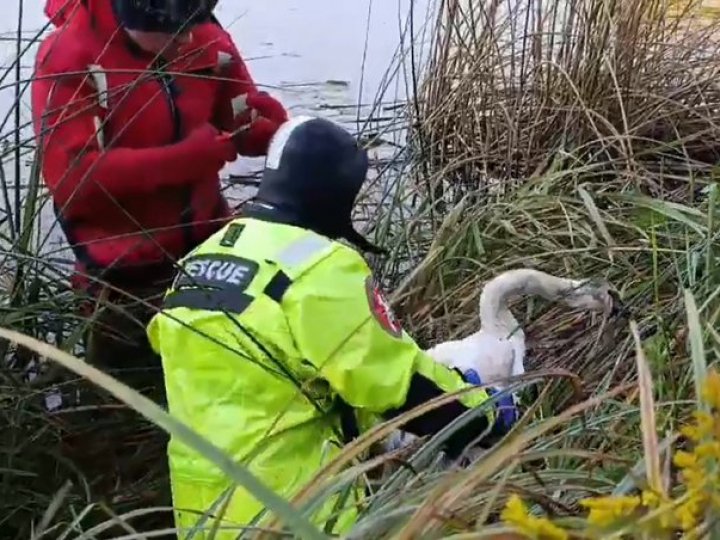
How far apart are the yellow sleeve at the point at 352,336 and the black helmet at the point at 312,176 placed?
0.12 m

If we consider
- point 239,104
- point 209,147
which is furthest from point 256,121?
point 209,147

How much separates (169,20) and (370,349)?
2.81 feet

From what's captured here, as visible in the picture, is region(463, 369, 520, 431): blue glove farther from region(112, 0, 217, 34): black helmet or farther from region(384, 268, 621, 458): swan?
region(112, 0, 217, 34): black helmet

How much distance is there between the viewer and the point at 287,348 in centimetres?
162

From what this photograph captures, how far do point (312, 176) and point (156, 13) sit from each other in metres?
0.62

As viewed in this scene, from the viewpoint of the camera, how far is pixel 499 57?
344 centimetres

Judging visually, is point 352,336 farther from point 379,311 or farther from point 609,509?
point 609,509

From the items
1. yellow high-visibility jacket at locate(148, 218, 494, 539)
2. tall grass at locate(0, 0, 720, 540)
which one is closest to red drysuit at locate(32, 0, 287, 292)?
tall grass at locate(0, 0, 720, 540)

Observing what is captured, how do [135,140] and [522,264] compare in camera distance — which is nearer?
[135,140]

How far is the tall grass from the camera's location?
3.29 ft

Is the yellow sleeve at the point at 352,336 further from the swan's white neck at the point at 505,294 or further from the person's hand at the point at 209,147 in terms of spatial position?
the person's hand at the point at 209,147

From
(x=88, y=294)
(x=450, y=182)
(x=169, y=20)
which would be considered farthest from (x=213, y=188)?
(x=450, y=182)

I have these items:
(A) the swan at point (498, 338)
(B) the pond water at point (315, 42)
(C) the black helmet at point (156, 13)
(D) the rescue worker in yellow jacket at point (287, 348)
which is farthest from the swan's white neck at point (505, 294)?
(B) the pond water at point (315, 42)

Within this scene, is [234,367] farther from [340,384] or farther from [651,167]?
[651,167]
